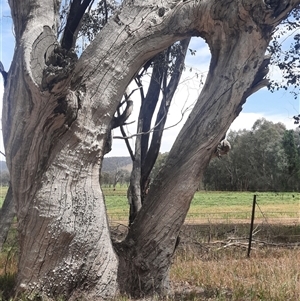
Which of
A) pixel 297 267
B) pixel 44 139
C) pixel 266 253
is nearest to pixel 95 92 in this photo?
pixel 44 139

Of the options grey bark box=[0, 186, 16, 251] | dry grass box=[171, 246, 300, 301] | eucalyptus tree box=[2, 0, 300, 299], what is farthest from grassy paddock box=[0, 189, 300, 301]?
eucalyptus tree box=[2, 0, 300, 299]

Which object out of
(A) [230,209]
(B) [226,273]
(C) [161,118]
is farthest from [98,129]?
(A) [230,209]

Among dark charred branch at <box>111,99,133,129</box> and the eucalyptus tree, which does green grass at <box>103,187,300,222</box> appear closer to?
dark charred branch at <box>111,99,133,129</box>

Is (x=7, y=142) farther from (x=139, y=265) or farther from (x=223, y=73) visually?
(x=223, y=73)

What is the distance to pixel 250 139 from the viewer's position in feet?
247

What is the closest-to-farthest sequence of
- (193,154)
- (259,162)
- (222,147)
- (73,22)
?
(193,154)
(222,147)
(73,22)
(259,162)

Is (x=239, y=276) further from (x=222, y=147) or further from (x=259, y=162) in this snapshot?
(x=259, y=162)

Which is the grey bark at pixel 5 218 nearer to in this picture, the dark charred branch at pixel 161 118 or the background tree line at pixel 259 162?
the dark charred branch at pixel 161 118

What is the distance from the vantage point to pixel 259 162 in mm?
72750

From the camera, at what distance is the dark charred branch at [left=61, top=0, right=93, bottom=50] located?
7.60 meters

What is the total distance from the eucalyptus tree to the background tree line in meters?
62.8

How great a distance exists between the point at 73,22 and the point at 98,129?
353 centimetres

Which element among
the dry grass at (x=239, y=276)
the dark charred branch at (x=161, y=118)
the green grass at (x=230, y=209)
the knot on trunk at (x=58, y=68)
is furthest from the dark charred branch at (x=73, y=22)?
the green grass at (x=230, y=209)

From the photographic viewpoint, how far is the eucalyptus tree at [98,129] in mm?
4469
